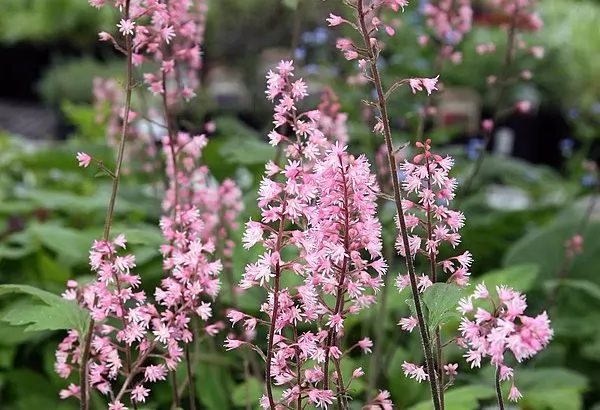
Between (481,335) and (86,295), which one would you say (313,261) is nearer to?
(481,335)

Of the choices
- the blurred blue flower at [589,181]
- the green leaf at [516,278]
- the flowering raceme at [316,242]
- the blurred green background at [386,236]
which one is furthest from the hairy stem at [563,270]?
the flowering raceme at [316,242]

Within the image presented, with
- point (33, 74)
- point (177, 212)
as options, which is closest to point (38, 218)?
point (177, 212)

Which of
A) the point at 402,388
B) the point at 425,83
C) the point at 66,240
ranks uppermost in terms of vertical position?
the point at 425,83

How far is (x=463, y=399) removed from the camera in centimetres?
206

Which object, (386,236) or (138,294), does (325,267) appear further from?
(386,236)

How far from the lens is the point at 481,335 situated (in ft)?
3.66

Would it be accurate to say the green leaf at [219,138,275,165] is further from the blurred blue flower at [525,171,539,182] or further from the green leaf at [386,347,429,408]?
the blurred blue flower at [525,171,539,182]

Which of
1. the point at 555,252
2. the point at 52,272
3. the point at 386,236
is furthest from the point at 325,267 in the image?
the point at 555,252

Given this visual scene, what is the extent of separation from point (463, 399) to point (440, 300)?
0.85m

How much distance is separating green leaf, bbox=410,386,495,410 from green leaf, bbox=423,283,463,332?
0.75m

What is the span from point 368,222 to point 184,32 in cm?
74

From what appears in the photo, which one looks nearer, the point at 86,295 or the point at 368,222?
the point at 368,222

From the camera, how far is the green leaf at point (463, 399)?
2.00 metres

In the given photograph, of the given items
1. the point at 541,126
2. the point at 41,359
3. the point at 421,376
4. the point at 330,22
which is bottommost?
the point at 41,359
